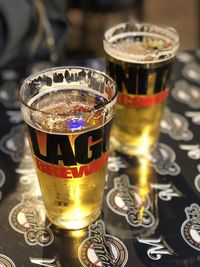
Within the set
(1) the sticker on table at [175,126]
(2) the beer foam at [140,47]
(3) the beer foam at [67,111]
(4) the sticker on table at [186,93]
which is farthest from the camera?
(4) the sticker on table at [186,93]

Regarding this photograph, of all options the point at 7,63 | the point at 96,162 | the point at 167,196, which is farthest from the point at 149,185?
the point at 7,63

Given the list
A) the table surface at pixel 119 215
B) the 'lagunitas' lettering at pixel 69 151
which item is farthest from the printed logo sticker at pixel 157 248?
the 'lagunitas' lettering at pixel 69 151

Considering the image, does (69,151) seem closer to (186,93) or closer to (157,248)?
(157,248)

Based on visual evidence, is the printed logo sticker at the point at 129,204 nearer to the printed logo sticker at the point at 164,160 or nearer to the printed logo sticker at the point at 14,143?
the printed logo sticker at the point at 164,160

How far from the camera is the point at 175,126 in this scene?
0.91 meters

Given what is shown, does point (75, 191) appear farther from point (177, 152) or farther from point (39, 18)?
point (39, 18)

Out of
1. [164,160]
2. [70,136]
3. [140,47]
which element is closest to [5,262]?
[70,136]

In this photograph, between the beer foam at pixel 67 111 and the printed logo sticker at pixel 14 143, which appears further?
the printed logo sticker at pixel 14 143

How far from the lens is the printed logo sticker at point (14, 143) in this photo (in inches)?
32.5

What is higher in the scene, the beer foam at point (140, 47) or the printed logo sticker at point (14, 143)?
the beer foam at point (140, 47)

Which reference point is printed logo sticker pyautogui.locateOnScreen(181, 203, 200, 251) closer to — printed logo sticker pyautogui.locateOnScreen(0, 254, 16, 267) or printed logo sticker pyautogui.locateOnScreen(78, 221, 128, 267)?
printed logo sticker pyautogui.locateOnScreen(78, 221, 128, 267)

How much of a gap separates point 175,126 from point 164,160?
118 millimetres

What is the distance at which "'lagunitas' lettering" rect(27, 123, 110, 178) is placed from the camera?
60 cm

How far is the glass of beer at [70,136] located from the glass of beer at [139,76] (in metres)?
0.09
